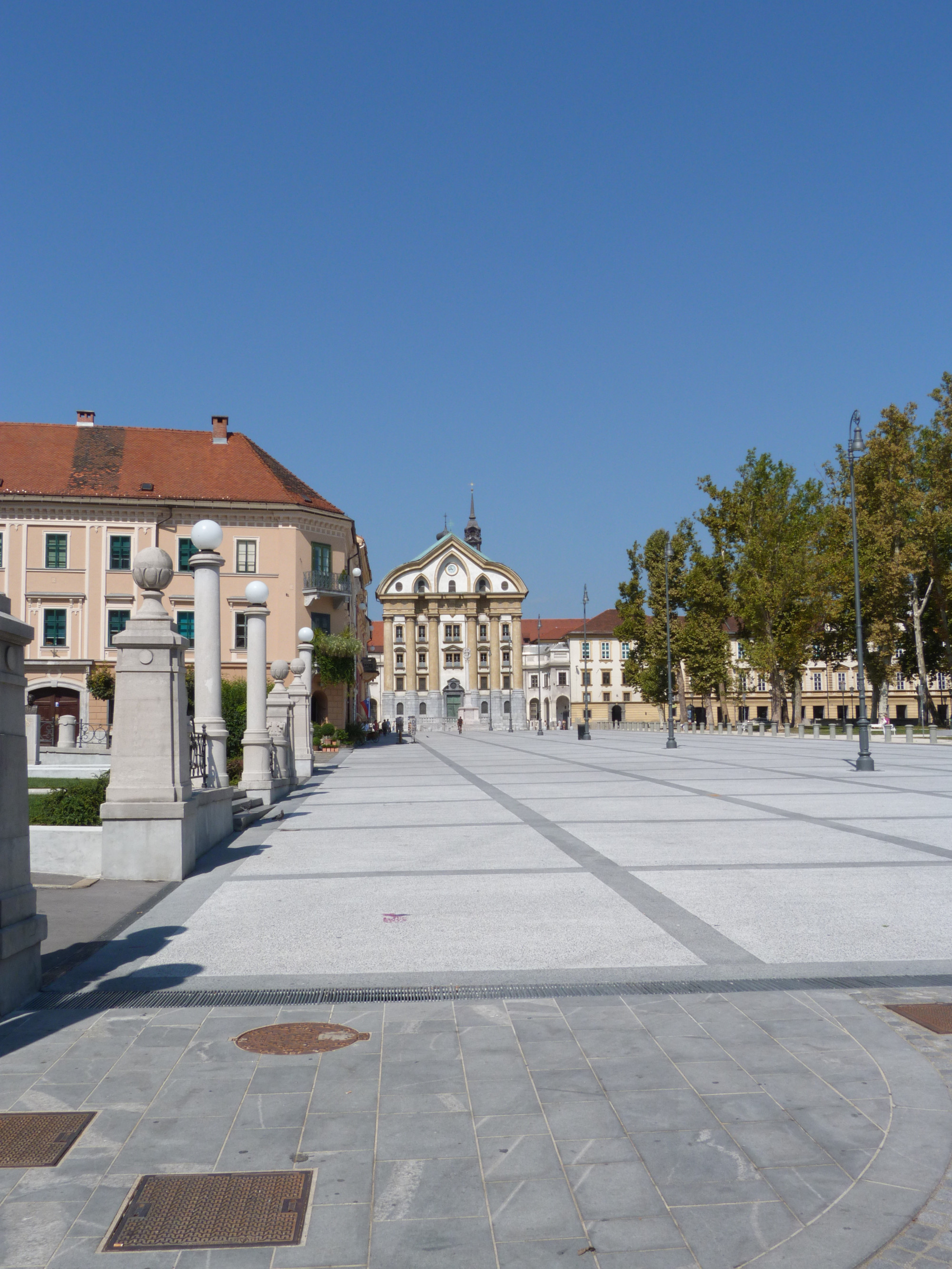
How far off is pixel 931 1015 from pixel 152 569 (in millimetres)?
8218

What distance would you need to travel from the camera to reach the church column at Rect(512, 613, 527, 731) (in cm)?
10331

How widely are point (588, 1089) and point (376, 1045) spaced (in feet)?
3.73

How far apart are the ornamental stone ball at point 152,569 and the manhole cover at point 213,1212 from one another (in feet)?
25.2

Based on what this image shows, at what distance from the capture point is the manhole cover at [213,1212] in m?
3.15

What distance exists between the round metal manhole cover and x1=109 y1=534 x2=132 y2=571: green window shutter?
44589 millimetres

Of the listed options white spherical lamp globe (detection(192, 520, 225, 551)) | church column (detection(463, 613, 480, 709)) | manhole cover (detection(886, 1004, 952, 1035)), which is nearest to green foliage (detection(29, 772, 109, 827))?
white spherical lamp globe (detection(192, 520, 225, 551))

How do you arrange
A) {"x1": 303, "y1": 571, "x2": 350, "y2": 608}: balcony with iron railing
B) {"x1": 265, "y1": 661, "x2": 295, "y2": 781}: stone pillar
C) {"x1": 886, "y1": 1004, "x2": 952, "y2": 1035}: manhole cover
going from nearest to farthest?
{"x1": 886, "y1": 1004, "x2": 952, "y2": 1035}: manhole cover
{"x1": 265, "y1": 661, "x2": 295, "y2": 781}: stone pillar
{"x1": 303, "y1": 571, "x2": 350, "y2": 608}: balcony with iron railing

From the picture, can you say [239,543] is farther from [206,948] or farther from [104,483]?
[206,948]

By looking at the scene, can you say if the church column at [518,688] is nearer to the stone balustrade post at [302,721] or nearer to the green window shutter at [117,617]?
the green window shutter at [117,617]

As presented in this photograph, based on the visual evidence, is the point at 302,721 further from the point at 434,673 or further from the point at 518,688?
the point at 434,673

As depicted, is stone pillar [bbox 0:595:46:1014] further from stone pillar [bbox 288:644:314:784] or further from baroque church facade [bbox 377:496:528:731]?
baroque church facade [bbox 377:496:528:731]

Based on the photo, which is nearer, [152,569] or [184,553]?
[152,569]

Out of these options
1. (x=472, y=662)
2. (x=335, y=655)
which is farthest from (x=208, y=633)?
(x=472, y=662)

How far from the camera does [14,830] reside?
5430 mm
